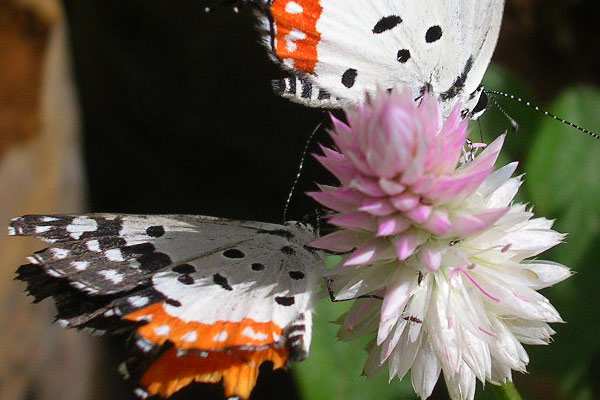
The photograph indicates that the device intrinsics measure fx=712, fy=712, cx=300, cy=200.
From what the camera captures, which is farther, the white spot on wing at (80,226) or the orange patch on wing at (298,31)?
the orange patch on wing at (298,31)

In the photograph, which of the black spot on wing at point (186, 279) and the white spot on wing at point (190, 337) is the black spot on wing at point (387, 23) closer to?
the black spot on wing at point (186, 279)

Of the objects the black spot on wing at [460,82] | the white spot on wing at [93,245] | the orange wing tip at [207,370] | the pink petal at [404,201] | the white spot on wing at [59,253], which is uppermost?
the black spot on wing at [460,82]

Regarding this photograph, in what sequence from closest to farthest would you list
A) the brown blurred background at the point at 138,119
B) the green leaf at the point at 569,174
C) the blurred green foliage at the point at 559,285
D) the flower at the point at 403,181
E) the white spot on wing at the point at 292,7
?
the flower at the point at 403,181 → the white spot on wing at the point at 292,7 → the blurred green foliage at the point at 559,285 → the green leaf at the point at 569,174 → the brown blurred background at the point at 138,119

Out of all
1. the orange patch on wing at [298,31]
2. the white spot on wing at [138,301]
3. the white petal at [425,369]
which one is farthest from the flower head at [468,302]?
the orange patch on wing at [298,31]

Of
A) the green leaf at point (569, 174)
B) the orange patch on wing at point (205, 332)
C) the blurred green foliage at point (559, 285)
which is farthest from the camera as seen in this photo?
the green leaf at point (569, 174)

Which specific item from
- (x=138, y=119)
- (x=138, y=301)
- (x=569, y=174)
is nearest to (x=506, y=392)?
(x=138, y=301)

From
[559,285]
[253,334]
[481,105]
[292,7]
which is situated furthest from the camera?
[559,285]

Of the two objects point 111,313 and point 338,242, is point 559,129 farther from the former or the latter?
point 111,313

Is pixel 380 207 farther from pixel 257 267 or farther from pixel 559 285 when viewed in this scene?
pixel 559 285
